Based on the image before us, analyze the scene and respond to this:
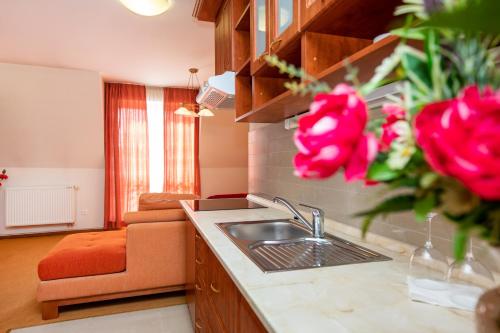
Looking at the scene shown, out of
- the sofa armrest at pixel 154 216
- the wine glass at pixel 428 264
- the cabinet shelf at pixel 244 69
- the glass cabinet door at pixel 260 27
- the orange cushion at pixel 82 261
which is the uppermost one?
the glass cabinet door at pixel 260 27

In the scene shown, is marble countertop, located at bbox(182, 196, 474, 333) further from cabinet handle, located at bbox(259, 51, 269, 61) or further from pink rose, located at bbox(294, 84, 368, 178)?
cabinet handle, located at bbox(259, 51, 269, 61)

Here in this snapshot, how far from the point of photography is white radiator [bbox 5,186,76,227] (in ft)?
15.3

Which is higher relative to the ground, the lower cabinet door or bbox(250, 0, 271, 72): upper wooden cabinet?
bbox(250, 0, 271, 72): upper wooden cabinet

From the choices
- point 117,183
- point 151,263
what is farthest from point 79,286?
point 117,183

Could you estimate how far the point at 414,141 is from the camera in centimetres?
34

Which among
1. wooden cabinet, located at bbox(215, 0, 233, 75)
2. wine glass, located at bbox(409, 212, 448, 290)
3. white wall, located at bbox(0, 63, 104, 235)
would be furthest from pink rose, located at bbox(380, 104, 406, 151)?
white wall, located at bbox(0, 63, 104, 235)

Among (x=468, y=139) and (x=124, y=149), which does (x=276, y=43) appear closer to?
(x=468, y=139)

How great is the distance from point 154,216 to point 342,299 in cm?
203

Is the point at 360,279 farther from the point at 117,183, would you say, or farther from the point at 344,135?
the point at 117,183

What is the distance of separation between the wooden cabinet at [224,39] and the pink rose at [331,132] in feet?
7.03

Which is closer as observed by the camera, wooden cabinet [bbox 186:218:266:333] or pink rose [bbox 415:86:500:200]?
pink rose [bbox 415:86:500:200]

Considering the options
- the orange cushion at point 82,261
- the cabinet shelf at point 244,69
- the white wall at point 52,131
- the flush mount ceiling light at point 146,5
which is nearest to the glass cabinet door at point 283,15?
the cabinet shelf at point 244,69

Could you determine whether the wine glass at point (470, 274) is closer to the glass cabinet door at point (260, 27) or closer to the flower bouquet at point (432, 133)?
the flower bouquet at point (432, 133)

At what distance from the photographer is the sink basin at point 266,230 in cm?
177
